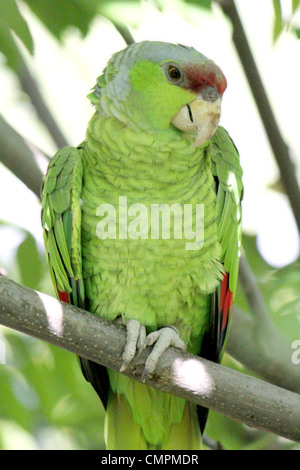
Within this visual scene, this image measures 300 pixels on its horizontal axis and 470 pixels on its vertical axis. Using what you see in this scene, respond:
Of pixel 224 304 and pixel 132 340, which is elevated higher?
pixel 224 304

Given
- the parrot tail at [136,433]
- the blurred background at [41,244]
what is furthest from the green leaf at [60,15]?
the parrot tail at [136,433]

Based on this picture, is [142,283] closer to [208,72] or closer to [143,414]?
[143,414]

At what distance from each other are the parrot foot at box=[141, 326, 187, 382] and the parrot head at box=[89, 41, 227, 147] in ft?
2.64

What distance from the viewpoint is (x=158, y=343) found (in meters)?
2.28

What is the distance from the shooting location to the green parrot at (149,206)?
243 cm

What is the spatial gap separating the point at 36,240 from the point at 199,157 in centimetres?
85

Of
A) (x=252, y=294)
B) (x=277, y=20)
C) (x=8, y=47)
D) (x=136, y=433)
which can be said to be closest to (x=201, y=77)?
(x=277, y=20)

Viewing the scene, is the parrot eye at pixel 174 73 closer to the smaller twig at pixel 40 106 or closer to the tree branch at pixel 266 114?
the tree branch at pixel 266 114

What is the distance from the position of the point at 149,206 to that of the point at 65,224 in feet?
1.22

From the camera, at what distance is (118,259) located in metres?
2.45

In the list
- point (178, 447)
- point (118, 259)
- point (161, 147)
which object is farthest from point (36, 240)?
point (178, 447)

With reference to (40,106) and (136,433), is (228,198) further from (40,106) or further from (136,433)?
(40,106)

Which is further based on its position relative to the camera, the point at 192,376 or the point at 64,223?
the point at 64,223
